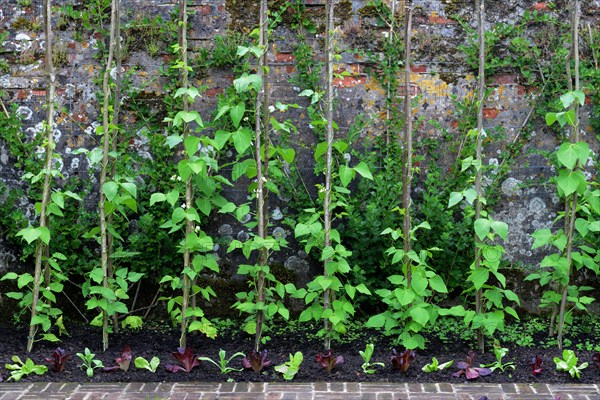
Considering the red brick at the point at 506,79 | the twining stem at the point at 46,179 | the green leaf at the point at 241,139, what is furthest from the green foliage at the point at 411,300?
the twining stem at the point at 46,179

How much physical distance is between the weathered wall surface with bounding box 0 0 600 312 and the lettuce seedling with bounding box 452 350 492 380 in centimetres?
158

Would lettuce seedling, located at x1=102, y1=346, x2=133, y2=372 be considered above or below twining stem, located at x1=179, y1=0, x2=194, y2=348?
below

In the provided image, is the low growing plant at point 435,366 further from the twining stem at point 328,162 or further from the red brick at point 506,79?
the red brick at point 506,79

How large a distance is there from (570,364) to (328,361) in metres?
1.61

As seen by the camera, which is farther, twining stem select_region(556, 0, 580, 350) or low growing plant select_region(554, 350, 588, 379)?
twining stem select_region(556, 0, 580, 350)

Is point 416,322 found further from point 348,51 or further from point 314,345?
point 348,51

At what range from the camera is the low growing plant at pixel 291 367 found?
5191mm

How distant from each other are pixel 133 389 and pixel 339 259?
1674 mm

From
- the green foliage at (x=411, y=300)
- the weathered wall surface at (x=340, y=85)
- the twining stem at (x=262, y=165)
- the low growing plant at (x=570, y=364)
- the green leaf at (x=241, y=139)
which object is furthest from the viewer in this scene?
the weathered wall surface at (x=340, y=85)

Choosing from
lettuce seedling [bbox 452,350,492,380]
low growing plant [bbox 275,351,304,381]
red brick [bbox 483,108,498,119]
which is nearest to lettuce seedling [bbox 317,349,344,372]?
low growing plant [bbox 275,351,304,381]

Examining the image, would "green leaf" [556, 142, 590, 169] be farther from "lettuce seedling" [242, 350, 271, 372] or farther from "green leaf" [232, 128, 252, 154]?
"lettuce seedling" [242, 350, 271, 372]

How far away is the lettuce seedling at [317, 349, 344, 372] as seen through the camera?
529cm

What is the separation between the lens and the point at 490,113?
6.61 meters

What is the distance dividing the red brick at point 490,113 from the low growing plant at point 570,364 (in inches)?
85.5
